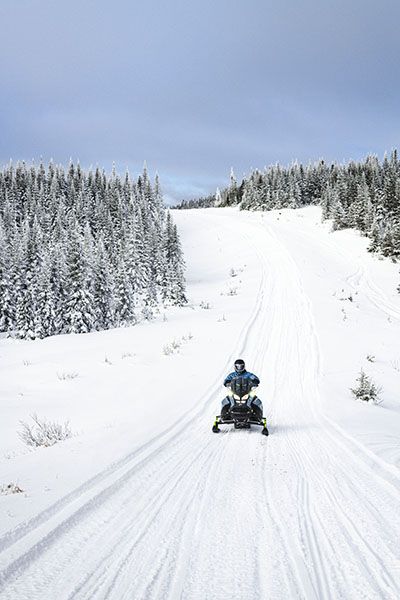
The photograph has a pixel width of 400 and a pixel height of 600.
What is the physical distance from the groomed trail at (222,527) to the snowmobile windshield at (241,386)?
3.76ft

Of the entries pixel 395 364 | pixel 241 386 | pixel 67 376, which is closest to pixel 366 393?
pixel 241 386

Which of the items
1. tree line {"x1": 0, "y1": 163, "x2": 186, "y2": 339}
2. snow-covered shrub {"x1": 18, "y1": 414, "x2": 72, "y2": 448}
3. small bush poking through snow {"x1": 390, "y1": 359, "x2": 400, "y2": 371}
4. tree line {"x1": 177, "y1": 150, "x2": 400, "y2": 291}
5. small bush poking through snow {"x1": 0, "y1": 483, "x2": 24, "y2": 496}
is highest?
tree line {"x1": 177, "y1": 150, "x2": 400, "y2": 291}

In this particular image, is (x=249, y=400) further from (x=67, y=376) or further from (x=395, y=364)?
(x=395, y=364)

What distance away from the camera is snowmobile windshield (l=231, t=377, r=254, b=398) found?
9.56 metres

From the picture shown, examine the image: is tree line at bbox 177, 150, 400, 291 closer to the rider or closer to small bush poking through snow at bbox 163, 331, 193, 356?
small bush poking through snow at bbox 163, 331, 193, 356

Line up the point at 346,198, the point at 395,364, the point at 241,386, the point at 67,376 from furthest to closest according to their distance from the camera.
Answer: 1. the point at 346,198
2. the point at 395,364
3. the point at 67,376
4. the point at 241,386

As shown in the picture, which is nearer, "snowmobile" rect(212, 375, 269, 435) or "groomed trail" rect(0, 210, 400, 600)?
"groomed trail" rect(0, 210, 400, 600)

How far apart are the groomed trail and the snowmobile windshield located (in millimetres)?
1147

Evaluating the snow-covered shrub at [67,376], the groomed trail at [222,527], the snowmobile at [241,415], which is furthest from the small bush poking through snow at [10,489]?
the snow-covered shrub at [67,376]

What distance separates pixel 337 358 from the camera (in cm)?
1647

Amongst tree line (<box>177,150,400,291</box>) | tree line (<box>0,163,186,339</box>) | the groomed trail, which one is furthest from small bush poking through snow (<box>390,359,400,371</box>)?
tree line (<box>177,150,400,291</box>)

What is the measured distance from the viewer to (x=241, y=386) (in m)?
9.66

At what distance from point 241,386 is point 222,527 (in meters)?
5.19

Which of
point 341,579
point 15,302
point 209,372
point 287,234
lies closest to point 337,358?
point 209,372
